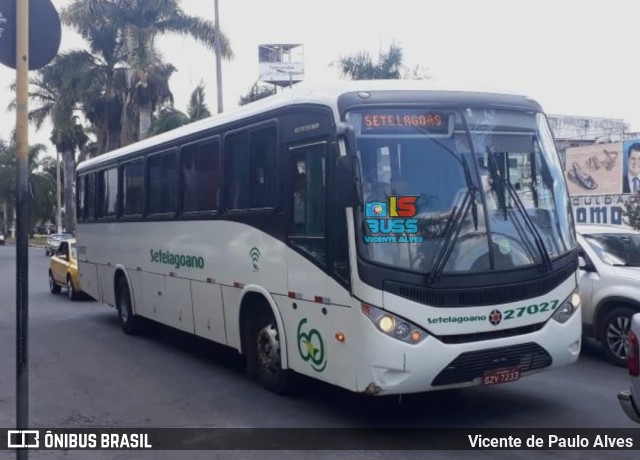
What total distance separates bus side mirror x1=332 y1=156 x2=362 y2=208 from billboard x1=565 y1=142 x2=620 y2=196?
2994 cm

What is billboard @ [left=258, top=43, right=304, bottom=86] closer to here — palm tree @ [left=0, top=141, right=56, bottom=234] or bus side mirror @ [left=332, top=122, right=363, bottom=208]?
palm tree @ [left=0, top=141, right=56, bottom=234]

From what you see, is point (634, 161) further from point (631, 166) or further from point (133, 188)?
point (133, 188)

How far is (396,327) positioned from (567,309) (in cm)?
189

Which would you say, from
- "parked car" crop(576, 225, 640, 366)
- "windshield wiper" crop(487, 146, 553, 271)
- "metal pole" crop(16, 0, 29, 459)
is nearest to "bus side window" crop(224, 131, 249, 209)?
"windshield wiper" crop(487, 146, 553, 271)

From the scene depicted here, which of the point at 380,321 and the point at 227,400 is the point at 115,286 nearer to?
the point at 227,400

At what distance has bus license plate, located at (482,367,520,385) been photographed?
24.0 feet

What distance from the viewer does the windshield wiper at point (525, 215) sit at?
25.1 feet

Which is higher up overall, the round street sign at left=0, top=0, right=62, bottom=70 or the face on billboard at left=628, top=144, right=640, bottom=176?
the face on billboard at left=628, top=144, right=640, bottom=176

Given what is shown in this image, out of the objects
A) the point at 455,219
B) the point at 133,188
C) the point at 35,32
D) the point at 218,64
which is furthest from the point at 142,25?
the point at 35,32

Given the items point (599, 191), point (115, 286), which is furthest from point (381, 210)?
point (599, 191)

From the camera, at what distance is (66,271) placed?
70.4 ft

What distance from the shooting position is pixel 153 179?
1291 centimetres

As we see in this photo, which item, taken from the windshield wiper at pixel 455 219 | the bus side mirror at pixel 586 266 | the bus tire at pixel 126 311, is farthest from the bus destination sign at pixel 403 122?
the bus tire at pixel 126 311

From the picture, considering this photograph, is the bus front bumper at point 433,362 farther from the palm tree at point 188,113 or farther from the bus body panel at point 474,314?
the palm tree at point 188,113
